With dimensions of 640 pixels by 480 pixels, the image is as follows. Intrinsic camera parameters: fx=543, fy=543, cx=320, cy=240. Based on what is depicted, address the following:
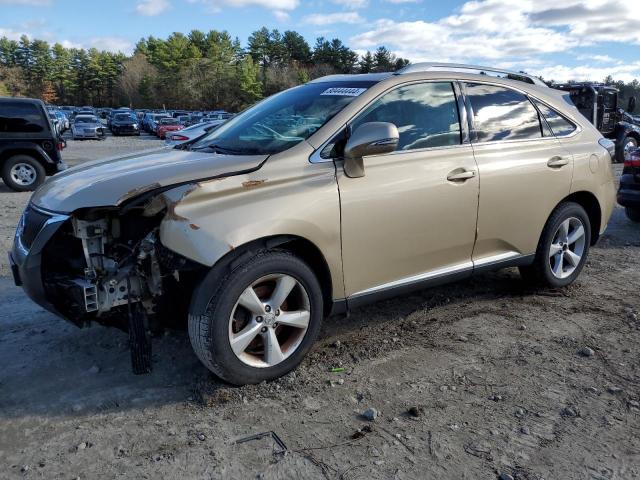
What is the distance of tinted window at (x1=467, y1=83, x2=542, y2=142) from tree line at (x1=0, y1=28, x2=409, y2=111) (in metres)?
77.8

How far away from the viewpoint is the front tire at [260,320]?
293cm

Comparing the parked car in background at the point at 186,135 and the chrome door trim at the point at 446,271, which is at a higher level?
the parked car in background at the point at 186,135

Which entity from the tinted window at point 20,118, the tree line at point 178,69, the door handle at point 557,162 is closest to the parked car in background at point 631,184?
the door handle at point 557,162

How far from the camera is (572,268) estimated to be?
4879mm

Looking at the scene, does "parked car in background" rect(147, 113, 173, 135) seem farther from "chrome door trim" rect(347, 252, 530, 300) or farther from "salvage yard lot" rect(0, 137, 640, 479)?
"chrome door trim" rect(347, 252, 530, 300)

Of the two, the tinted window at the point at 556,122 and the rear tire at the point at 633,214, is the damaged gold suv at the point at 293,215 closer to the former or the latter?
the tinted window at the point at 556,122

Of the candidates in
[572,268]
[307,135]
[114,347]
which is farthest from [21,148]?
[572,268]

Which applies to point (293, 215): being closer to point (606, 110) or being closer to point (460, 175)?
point (460, 175)

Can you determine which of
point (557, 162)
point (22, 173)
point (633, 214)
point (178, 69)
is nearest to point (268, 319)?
point (557, 162)

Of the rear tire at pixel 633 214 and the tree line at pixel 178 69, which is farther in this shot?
the tree line at pixel 178 69

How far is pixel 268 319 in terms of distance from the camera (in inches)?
122

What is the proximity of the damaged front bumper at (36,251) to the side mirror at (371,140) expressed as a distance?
1.66 meters

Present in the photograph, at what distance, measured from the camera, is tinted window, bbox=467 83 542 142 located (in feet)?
13.5

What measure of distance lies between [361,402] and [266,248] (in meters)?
1.01
